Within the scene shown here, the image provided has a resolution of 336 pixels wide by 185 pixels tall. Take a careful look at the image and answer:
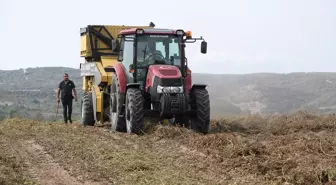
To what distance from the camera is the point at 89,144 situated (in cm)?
1024

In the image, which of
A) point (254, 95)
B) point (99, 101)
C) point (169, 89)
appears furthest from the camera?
point (254, 95)

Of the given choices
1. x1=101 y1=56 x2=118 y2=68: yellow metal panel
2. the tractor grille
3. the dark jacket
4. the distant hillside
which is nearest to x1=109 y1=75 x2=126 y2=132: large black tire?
the tractor grille

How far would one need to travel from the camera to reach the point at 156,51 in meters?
12.6

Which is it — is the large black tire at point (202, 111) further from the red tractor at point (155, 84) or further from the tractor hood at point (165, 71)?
the tractor hood at point (165, 71)

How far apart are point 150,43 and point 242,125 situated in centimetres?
361

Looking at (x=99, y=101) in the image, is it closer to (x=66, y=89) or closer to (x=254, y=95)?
(x=66, y=89)

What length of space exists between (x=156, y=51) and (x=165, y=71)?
3.10 feet

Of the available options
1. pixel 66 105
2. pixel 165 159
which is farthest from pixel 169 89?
pixel 66 105

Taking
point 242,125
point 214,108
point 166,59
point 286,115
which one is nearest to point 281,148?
point 166,59

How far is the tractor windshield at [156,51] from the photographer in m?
12.6

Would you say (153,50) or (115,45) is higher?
(115,45)

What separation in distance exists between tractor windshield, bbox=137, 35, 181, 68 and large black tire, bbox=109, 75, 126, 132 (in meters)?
0.91

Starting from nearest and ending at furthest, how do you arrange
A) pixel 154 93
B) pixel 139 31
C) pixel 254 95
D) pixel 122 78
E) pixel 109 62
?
pixel 154 93
pixel 139 31
pixel 122 78
pixel 109 62
pixel 254 95

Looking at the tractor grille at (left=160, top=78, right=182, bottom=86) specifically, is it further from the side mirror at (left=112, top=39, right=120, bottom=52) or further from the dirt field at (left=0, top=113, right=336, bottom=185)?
the side mirror at (left=112, top=39, right=120, bottom=52)
